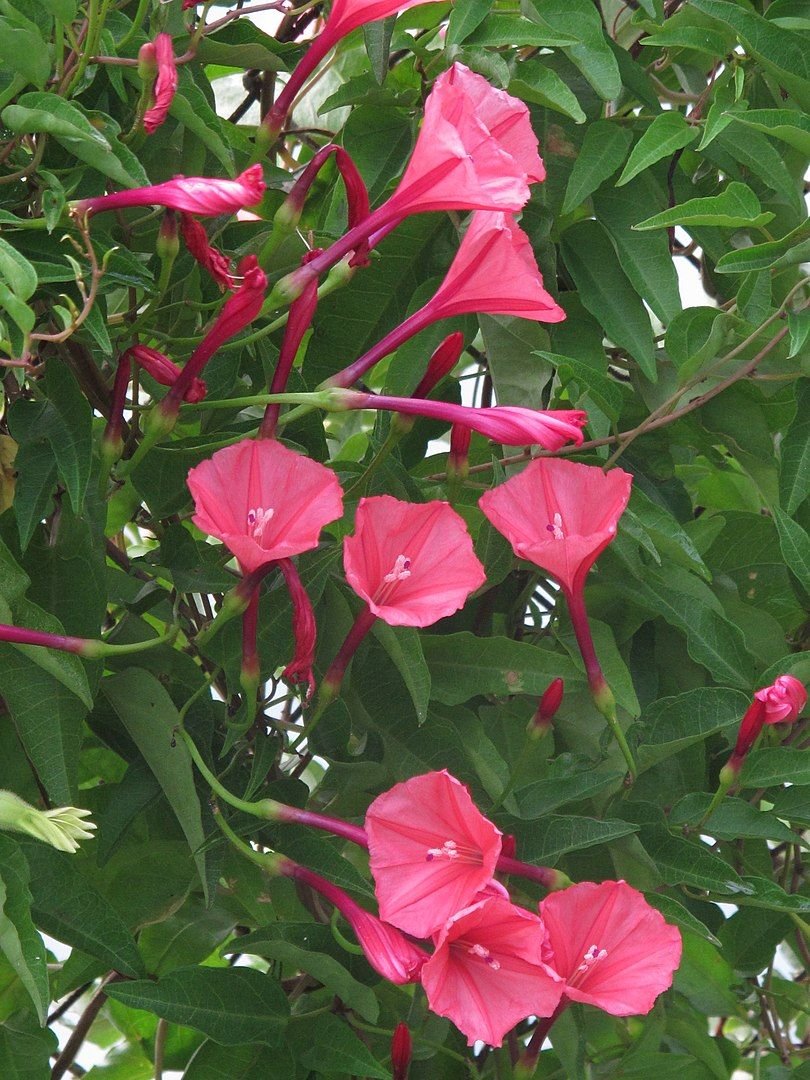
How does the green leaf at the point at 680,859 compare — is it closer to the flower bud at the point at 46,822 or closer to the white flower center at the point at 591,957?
the white flower center at the point at 591,957

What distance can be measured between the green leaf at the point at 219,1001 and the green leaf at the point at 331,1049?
0.06 ft

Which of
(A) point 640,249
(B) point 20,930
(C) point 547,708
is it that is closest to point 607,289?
(A) point 640,249

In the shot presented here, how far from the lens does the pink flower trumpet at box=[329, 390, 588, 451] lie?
1.79 ft

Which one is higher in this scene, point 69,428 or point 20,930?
Answer: point 69,428

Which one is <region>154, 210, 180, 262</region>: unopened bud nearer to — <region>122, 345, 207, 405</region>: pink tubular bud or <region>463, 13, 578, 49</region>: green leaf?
<region>122, 345, 207, 405</region>: pink tubular bud

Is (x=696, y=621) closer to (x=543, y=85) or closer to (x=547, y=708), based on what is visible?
(x=547, y=708)

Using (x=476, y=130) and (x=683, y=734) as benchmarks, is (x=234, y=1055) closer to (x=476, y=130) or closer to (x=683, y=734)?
(x=683, y=734)

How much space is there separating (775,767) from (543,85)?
382mm

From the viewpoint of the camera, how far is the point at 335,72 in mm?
921

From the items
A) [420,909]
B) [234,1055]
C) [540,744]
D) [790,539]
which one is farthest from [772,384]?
[234,1055]

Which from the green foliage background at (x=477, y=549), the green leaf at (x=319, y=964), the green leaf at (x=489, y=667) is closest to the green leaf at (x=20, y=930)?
the green foliage background at (x=477, y=549)

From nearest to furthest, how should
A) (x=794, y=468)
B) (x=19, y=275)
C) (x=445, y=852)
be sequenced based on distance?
(x=19, y=275) → (x=445, y=852) → (x=794, y=468)

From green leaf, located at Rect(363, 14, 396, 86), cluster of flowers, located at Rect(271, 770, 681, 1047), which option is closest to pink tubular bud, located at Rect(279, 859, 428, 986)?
cluster of flowers, located at Rect(271, 770, 681, 1047)

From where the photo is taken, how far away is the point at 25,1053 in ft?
2.23
